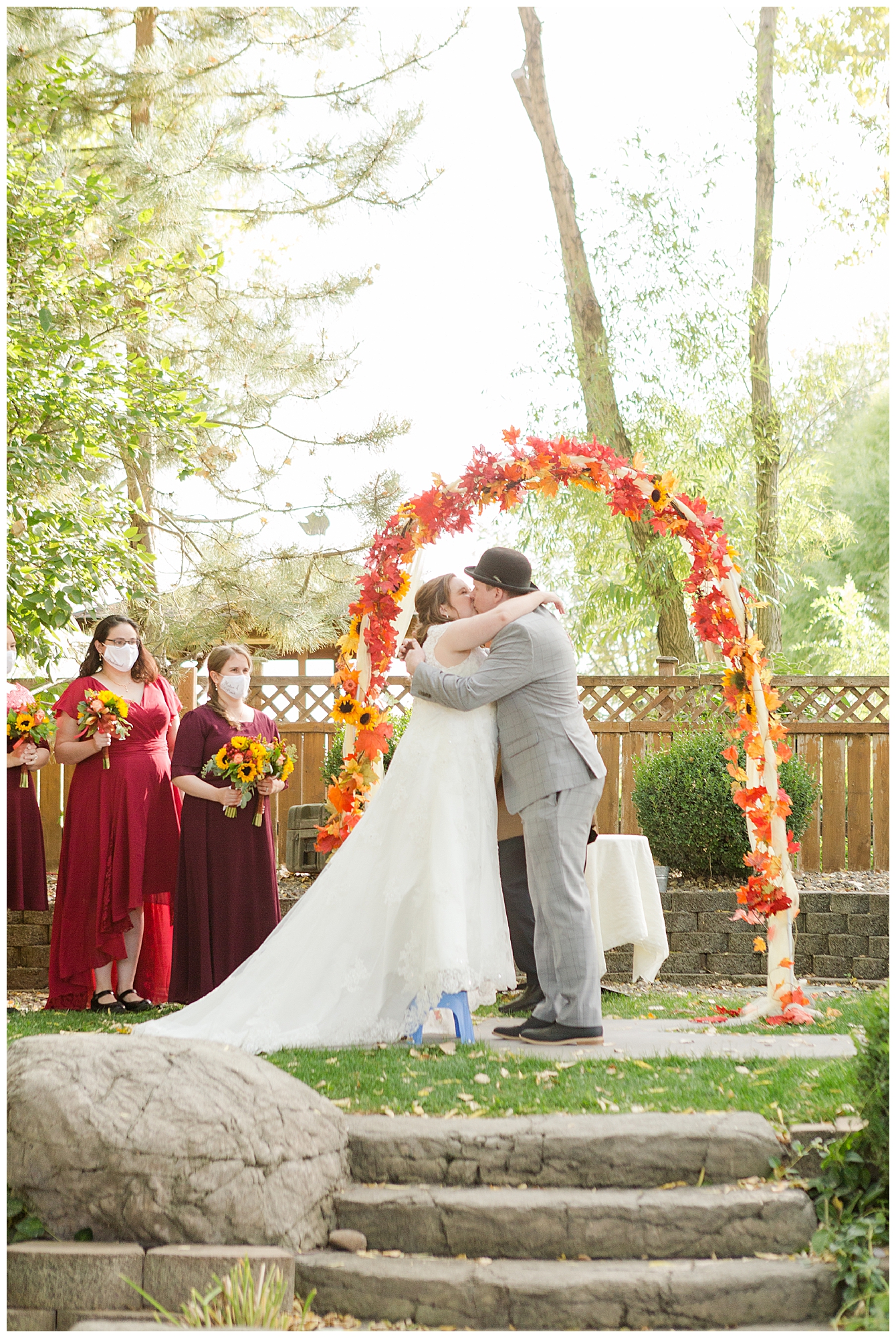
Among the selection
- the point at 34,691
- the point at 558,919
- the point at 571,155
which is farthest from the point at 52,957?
the point at 571,155

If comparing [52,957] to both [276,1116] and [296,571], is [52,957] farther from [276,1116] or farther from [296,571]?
[296,571]

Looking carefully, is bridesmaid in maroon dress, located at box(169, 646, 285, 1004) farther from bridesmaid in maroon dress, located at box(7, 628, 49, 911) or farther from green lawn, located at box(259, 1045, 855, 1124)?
green lawn, located at box(259, 1045, 855, 1124)

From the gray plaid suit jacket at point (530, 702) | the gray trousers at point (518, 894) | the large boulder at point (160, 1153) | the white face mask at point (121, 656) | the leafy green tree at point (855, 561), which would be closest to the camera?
the large boulder at point (160, 1153)

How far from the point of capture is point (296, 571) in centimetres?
864

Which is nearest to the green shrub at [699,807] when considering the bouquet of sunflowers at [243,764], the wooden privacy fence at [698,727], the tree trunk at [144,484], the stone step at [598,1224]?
the wooden privacy fence at [698,727]

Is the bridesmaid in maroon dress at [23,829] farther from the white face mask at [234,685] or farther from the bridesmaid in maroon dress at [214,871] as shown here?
the white face mask at [234,685]

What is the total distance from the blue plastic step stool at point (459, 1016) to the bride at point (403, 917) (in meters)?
0.05

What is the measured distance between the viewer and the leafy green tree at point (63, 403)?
227 inches

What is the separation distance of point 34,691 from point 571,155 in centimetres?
773

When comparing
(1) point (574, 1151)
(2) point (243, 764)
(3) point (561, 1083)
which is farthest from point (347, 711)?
(1) point (574, 1151)

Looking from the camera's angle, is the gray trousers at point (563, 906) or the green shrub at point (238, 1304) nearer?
the green shrub at point (238, 1304)

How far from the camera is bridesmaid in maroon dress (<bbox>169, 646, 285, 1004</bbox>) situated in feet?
17.7

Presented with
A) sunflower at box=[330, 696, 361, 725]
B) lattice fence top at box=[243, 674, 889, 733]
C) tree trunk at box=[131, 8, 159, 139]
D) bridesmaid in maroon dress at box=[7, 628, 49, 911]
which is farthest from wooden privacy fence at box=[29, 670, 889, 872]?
tree trunk at box=[131, 8, 159, 139]

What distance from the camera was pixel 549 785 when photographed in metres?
4.26
